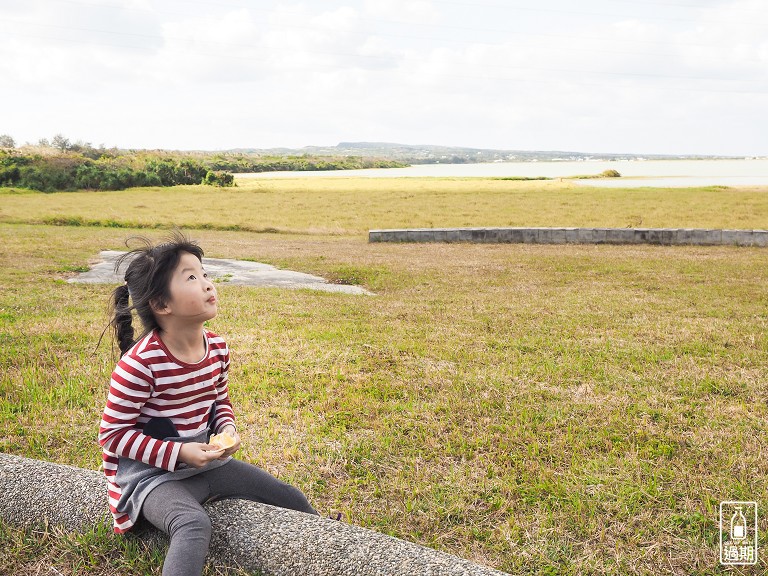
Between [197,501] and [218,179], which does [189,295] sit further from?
[218,179]

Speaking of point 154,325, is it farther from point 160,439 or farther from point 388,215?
point 388,215

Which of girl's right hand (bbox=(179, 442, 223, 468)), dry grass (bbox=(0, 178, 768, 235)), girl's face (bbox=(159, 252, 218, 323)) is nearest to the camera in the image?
girl's right hand (bbox=(179, 442, 223, 468))

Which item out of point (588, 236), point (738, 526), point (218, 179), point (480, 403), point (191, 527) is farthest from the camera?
point (218, 179)

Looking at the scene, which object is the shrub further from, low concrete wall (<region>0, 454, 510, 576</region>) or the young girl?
the young girl

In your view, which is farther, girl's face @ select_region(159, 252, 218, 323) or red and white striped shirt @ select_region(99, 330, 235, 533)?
girl's face @ select_region(159, 252, 218, 323)

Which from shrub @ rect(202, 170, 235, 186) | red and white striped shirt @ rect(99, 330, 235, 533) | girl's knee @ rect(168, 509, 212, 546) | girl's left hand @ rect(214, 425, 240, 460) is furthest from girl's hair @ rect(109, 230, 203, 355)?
shrub @ rect(202, 170, 235, 186)

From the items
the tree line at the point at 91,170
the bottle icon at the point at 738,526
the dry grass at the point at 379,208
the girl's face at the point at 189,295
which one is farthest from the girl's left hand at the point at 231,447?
the tree line at the point at 91,170

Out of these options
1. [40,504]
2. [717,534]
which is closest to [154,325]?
[40,504]

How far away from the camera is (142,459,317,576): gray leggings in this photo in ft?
8.88

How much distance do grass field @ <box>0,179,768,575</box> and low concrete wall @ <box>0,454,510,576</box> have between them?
0.43 ft

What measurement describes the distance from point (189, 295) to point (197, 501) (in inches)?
36.1

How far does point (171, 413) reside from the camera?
3080 mm

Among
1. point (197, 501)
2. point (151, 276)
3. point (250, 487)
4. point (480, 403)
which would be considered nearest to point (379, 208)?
point (480, 403)

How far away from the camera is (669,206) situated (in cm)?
3528
